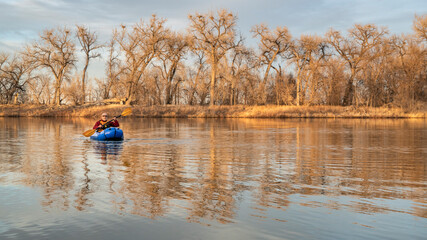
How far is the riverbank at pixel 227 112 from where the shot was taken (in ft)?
163

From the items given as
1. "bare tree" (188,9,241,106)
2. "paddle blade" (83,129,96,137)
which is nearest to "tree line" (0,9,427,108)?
"bare tree" (188,9,241,106)

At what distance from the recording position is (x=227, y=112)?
5319 cm

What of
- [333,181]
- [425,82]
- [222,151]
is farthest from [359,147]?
[425,82]

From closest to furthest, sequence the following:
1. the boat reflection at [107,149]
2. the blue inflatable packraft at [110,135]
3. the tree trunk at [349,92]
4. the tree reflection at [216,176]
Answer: the tree reflection at [216,176] → the boat reflection at [107,149] → the blue inflatable packraft at [110,135] → the tree trunk at [349,92]

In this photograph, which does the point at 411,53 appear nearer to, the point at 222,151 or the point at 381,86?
the point at 381,86

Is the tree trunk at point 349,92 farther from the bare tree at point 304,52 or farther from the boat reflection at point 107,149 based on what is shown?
the boat reflection at point 107,149

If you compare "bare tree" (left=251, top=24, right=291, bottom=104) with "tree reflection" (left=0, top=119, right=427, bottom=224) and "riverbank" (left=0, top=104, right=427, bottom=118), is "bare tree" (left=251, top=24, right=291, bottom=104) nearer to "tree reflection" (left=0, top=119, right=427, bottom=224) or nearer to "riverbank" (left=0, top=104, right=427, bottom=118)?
"riverbank" (left=0, top=104, right=427, bottom=118)

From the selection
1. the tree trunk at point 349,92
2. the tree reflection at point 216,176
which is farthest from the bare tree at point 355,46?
the tree reflection at point 216,176

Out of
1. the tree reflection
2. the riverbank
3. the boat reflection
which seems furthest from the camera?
the riverbank

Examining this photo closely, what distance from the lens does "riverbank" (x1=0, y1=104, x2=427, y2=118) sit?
49719 millimetres

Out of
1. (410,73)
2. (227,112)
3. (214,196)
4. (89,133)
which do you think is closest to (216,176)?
(214,196)

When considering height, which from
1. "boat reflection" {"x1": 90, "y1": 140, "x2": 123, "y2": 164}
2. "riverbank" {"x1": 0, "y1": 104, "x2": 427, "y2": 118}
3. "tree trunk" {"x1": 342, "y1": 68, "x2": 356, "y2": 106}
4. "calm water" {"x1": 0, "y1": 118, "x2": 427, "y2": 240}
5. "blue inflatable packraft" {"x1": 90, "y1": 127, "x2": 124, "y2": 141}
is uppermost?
"tree trunk" {"x1": 342, "y1": 68, "x2": 356, "y2": 106}

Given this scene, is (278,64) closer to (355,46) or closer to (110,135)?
(355,46)

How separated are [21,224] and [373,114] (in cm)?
4733
